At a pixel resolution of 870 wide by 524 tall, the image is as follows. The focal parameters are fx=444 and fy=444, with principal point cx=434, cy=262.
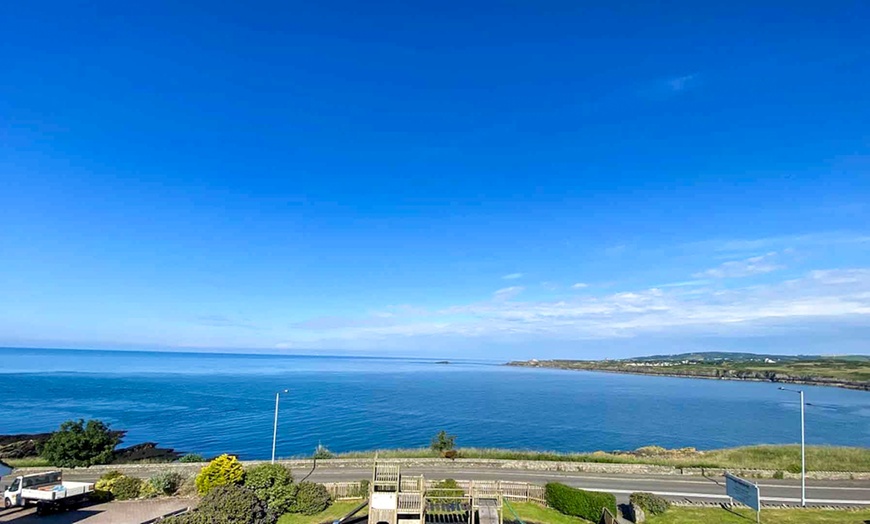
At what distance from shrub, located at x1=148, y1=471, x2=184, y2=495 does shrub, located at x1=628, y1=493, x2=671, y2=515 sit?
2356cm

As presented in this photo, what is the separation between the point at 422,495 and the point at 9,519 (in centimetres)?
1748

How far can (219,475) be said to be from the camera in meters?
21.5

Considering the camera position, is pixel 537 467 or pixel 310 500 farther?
pixel 537 467

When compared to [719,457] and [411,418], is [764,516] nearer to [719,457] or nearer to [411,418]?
[719,457]

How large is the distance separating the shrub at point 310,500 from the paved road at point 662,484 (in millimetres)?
5772

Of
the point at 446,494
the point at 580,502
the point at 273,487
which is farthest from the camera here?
the point at 580,502

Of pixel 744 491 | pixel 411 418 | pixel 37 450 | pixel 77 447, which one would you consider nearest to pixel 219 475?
pixel 77 447

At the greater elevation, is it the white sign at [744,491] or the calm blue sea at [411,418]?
the white sign at [744,491]

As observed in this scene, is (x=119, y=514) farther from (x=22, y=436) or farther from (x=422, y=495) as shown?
(x=22, y=436)

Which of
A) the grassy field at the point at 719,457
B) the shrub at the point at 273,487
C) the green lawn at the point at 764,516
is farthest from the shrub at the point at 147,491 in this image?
the green lawn at the point at 764,516

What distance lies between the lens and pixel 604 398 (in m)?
109

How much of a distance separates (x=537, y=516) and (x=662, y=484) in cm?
1122

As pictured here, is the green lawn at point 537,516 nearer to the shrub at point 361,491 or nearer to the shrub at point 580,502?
the shrub at point 580,502

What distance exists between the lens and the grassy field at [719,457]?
32969 millimetres
